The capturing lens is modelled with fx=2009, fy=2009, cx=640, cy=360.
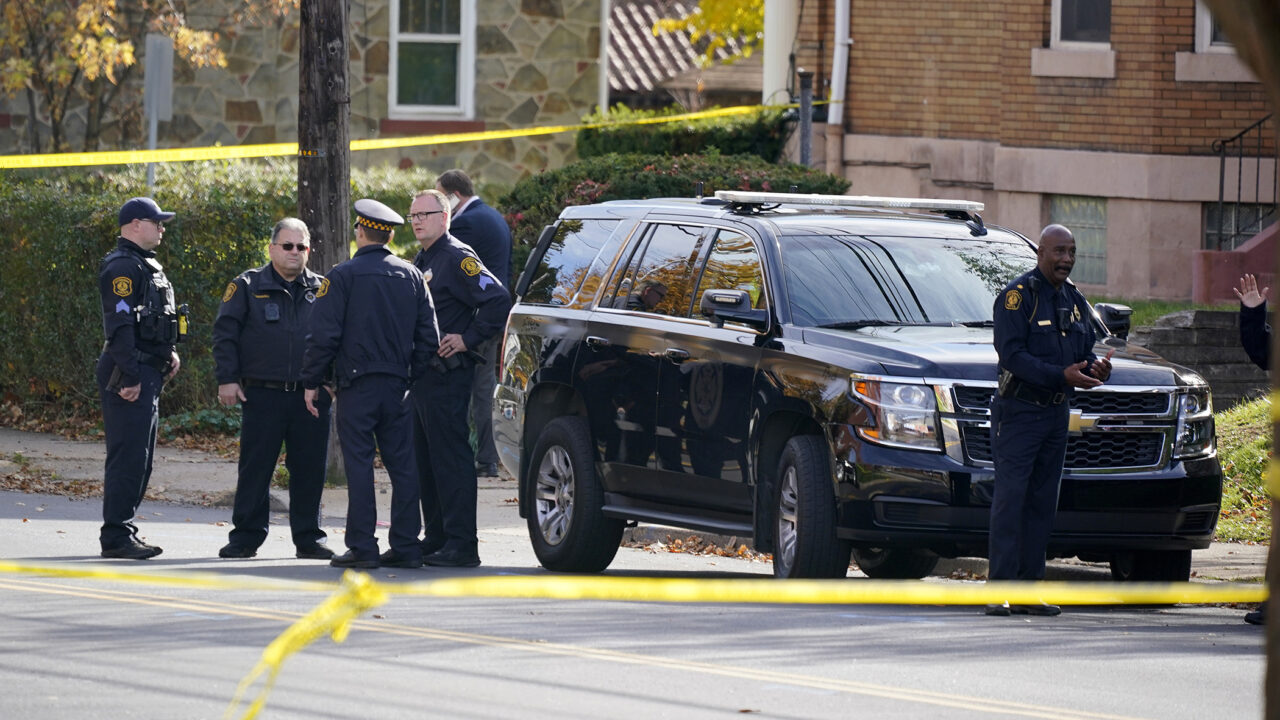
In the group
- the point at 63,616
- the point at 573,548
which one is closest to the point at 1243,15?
the point at 63,616

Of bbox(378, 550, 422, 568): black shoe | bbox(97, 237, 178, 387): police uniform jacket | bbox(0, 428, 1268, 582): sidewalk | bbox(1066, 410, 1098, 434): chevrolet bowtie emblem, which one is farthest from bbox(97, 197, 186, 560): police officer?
bbox(1066, 410, 1098, 434): chevrolet bowtie emblem

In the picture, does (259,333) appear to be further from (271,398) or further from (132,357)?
(132,357)

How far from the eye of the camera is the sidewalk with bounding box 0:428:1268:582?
10961 mm

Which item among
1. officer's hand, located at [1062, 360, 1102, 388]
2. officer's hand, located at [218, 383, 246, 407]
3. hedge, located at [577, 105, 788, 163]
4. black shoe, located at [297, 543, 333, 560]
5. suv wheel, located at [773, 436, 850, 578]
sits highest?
hedge, located at [577, 105, 788, 163]

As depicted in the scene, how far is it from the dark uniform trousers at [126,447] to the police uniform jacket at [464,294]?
1.60m

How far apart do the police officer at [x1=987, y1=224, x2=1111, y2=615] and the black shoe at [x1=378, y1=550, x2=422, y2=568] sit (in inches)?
121

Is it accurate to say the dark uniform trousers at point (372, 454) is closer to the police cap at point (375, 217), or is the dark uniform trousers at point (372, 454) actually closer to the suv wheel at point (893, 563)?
the police cap at point (375, 217)

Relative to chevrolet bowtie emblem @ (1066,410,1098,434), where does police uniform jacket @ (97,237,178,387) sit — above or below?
above

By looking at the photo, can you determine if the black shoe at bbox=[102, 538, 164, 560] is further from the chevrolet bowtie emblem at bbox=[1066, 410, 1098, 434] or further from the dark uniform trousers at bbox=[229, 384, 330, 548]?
the chevrolet bowtie emblem at bbox=[1066, 410, 1098, 434]

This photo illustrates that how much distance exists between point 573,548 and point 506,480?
451 cm

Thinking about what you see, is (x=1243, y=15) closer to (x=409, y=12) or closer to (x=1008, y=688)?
(x=1008, y=688)

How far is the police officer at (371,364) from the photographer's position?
10.2 meters

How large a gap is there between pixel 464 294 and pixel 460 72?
47.9 feet

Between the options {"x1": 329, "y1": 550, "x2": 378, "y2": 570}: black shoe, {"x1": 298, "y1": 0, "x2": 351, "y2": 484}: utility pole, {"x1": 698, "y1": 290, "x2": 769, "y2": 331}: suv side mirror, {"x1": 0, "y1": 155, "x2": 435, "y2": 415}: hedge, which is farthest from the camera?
{"x1": 0, "y1": 155, "x2": 435, "y2": 415}: hedge
